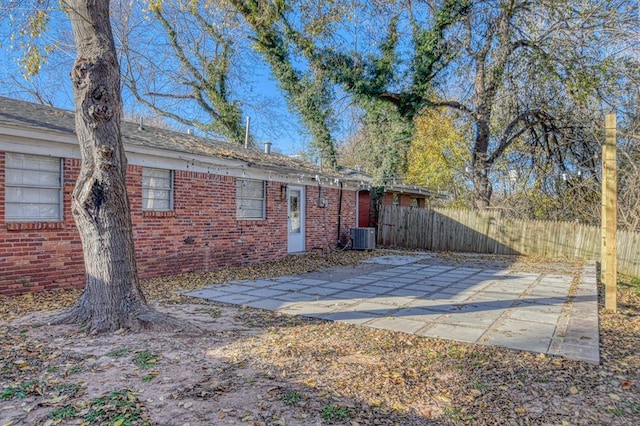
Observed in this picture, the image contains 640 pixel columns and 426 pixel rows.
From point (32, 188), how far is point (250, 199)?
469cm

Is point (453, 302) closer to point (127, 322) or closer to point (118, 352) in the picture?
point (127, 322)

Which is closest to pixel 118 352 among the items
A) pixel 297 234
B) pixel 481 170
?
pixel 297 234

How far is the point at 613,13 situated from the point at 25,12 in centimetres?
1168

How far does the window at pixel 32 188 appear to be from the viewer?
5949 mm

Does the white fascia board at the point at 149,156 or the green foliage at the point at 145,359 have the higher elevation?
the white fascia board at the point at 149,156

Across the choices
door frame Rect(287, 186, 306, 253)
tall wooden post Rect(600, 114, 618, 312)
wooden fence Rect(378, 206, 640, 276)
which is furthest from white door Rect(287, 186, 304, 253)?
tall wooden post Rect(600, 114, 618, 312)

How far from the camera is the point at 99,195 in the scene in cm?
429

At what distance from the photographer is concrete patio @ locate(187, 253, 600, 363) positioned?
4.40 metres

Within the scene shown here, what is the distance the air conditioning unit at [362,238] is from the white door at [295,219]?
7.33 ft

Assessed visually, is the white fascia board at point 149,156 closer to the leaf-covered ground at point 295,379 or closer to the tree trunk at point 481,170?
the leaf-covered ground at point 295,379

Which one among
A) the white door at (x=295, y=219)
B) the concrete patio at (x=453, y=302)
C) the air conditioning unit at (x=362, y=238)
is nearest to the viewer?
the concrete patio at (x=453, y=302)

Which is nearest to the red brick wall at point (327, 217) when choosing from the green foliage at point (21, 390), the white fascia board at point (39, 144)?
the white fascia board at point (39, 144)

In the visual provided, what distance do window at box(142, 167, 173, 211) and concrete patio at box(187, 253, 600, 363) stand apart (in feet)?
6.95

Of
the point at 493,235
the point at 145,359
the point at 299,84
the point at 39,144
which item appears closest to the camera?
the point at 145,359
